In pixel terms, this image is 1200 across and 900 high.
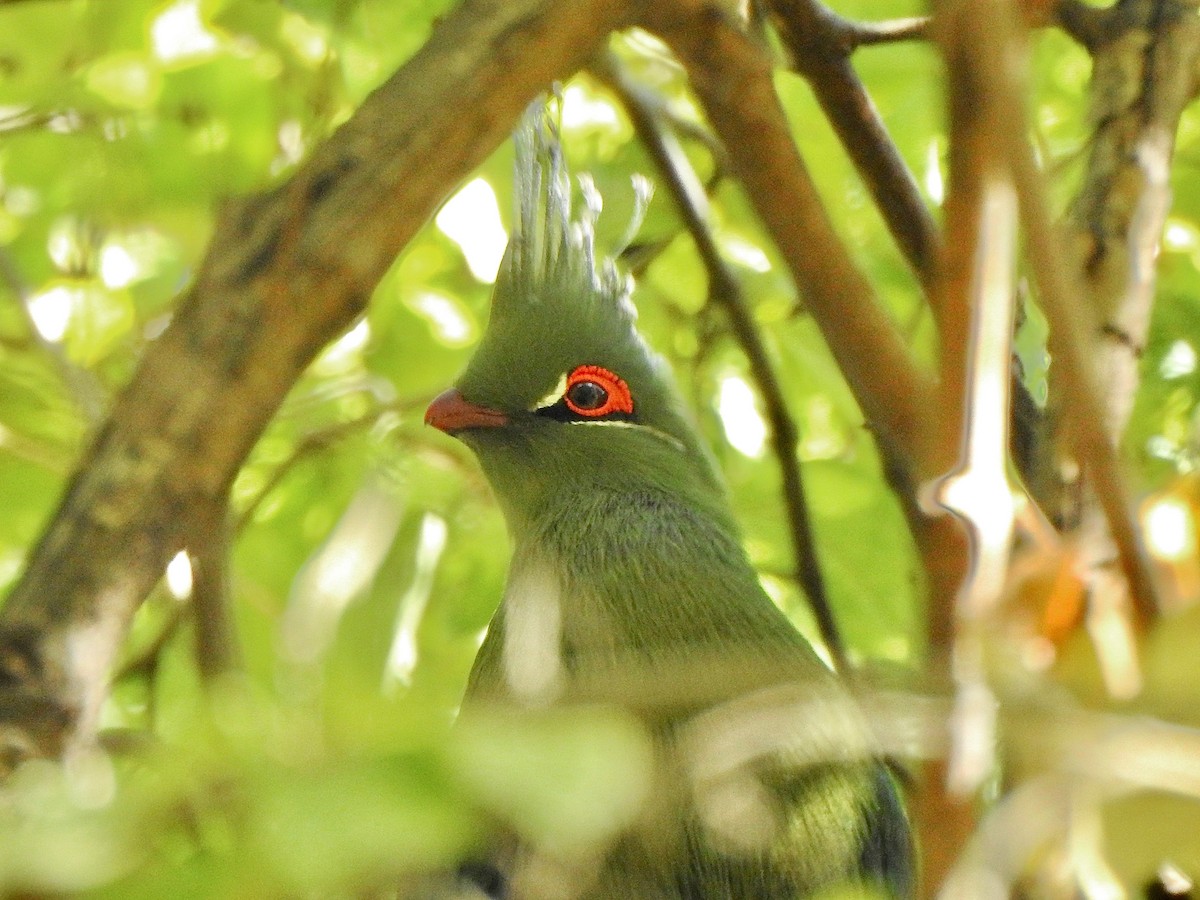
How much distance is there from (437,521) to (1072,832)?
2.19 meters

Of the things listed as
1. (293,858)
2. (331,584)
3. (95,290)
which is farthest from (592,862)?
(95,290)

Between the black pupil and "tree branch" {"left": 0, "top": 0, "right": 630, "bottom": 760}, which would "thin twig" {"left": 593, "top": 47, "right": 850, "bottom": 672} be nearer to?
the black pupil

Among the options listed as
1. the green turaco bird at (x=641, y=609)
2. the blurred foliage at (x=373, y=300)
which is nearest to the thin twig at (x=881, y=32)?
the blurred foliage at (x=373, y=300)

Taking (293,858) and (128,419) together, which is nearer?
(293,858)

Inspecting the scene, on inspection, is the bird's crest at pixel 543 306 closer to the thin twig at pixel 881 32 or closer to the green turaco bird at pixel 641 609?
the green turaco bird at pixel 641 609

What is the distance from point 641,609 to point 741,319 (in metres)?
0.70

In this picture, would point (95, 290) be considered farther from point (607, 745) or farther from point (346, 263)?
point (607, 745)

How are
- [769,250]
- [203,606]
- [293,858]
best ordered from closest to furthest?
[293,858]
[203,606]
[769,250]

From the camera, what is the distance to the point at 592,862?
1.90 meters

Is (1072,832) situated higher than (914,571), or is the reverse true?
(1072,832)

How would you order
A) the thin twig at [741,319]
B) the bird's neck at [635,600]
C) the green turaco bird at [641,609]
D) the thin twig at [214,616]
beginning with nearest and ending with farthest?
1. the green turaco bird at [641,609]
2. the thin twig at [214,616]
3. the bird's neck at [635,600]
4. the thin twig at [741,319]

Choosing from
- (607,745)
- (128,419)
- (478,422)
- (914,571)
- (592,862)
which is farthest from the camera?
(478,422)

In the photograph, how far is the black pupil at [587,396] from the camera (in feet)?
10.1

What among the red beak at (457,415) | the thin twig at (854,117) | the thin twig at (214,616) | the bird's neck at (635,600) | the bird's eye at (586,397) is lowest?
the bird's neck at (635,600)
